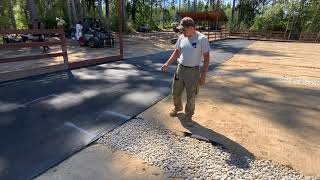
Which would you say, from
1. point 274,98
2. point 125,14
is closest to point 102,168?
point 274,98

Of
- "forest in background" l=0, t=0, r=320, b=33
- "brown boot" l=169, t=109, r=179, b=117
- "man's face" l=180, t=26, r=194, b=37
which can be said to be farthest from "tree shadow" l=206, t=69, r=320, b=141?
"forest in background" l=0, t=0, r=320, b=33

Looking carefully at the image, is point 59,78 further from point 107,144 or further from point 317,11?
point 317,11

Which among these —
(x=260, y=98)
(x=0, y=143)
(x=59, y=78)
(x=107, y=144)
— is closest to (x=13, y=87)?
(x=59, y=78)

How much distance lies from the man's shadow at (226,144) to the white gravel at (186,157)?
0.01 m

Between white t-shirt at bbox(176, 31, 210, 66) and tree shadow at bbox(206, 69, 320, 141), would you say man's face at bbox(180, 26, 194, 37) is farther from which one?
tree shadow at bbox(206, 69, 320, 141)

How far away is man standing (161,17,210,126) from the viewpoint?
3.93m

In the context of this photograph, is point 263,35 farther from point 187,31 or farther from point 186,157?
point 186,157

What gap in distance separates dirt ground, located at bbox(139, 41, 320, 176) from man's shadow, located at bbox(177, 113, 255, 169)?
0.01m

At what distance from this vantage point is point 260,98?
5.98 meters

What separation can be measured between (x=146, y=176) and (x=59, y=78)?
16.9 ft

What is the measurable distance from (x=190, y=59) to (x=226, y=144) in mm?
1305

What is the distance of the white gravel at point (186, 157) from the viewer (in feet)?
9.87

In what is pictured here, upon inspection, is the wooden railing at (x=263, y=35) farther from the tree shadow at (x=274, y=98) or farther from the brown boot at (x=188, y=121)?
the brown boot at (x=188, y=121)

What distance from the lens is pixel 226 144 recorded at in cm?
367
